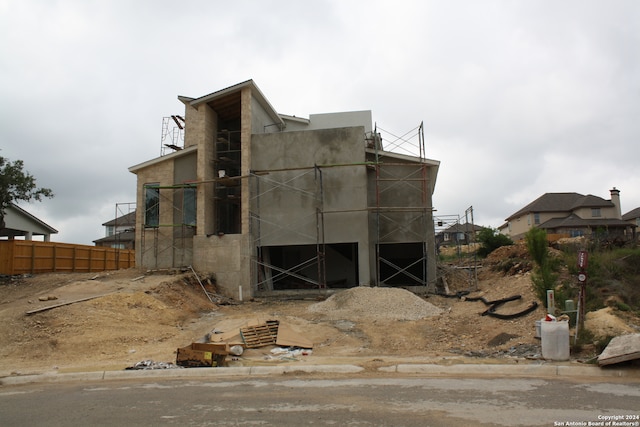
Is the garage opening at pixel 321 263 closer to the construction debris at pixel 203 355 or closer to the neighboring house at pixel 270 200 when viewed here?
the neighboring house at pixel 270 200

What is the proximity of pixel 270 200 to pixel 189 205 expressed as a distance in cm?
433

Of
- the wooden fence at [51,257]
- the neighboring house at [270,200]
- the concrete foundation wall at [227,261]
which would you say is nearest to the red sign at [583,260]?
the neighboring house at [270,200]

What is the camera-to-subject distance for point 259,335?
41.2ft

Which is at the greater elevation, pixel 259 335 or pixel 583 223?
pixel 583 223

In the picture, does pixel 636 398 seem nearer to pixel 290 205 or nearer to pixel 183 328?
pixel 183 328

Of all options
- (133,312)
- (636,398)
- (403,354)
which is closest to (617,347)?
(636,398)

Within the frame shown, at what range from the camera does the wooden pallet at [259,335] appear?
39.9ft

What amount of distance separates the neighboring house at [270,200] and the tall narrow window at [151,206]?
51mm

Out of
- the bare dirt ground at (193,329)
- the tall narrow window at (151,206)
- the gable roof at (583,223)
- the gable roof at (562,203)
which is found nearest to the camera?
the bare dirt ground at (193,329)

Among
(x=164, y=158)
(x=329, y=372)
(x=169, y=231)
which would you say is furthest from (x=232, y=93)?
(x=329, y=372)

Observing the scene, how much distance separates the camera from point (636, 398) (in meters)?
6.55

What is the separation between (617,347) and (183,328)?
39.4ft

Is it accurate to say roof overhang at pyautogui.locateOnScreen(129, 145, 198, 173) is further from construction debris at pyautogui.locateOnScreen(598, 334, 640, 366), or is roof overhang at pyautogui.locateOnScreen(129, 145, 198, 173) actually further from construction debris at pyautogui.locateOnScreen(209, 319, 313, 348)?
construction debris at pyautogui.locateOnScreen(598, 334, 640, 366)

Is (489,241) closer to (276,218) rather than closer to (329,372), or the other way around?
(276,218)
